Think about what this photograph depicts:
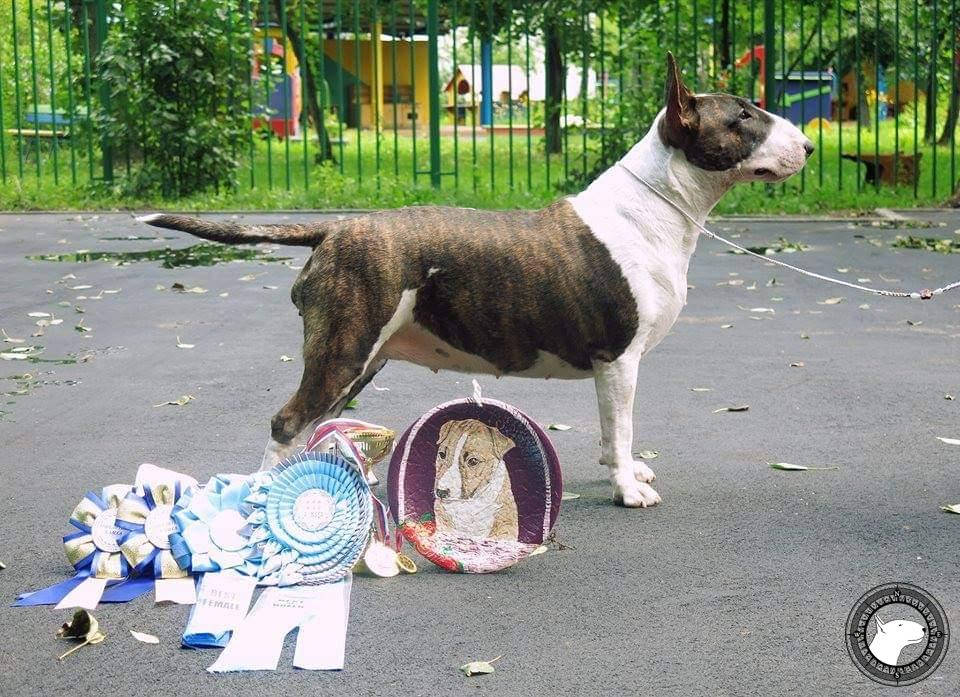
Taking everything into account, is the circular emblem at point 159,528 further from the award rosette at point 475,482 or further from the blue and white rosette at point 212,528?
the award rosette at point 475,482

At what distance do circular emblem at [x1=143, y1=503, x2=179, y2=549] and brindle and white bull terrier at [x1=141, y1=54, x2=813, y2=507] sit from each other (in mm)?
642

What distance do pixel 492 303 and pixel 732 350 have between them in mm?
3465

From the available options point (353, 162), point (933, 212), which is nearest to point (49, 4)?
point (353, 162)

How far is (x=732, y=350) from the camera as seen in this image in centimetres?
839

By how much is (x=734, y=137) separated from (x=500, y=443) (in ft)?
5.14

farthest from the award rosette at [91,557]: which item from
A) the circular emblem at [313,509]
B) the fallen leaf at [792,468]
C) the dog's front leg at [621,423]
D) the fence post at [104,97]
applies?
the fence post at [104,97]

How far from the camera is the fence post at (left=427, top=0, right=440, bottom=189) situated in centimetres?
1593

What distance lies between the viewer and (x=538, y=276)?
5.28 m

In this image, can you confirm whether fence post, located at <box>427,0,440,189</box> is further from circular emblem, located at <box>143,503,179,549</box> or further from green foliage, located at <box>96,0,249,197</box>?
circular emblem, located at <box>143,503,179,549</box>

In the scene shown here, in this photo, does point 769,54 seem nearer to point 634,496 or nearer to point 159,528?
point 634,496

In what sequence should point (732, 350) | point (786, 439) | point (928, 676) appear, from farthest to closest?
point (732, 350)
point (786, 439)
point (928, 676)

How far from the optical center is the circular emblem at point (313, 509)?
4.51 m

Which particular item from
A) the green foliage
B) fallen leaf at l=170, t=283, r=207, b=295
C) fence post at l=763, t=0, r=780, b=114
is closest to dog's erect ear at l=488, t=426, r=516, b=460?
fallen leaf at l=170, t=283, r=207, b=295

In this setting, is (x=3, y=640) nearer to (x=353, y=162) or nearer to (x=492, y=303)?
(x=492, y=303)
